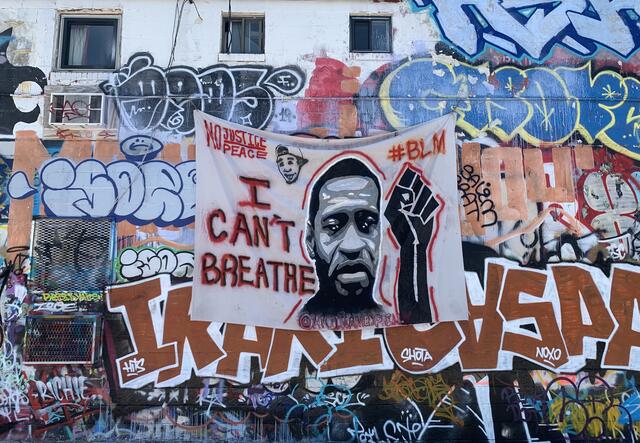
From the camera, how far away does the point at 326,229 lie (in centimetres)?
841

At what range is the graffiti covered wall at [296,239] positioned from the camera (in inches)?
321

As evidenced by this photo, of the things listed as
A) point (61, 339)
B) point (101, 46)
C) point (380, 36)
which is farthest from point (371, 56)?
point (61, 339)

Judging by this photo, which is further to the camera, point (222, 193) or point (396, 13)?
point (396, 13)

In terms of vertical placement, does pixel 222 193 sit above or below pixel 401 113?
below

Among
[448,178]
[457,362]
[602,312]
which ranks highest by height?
[448,178]

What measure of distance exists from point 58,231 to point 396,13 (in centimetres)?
563

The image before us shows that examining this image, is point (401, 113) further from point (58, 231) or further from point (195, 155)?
point (58, 231)

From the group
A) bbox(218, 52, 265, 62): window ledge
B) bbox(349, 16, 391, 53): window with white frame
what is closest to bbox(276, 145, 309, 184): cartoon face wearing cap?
bbox(218, 52, 265, 62): window ledge

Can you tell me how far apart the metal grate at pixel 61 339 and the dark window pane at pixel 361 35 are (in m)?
5.24

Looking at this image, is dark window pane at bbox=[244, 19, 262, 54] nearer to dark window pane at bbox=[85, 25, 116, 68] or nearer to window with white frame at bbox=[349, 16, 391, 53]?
window with white frame at bbox=[349, 16, 391, 53]

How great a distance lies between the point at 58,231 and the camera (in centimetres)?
852

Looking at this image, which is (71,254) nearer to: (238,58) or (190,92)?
(190,92)

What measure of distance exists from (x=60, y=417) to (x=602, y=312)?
23.7 feet

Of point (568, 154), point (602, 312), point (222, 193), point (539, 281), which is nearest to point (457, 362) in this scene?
point (539, 281)
